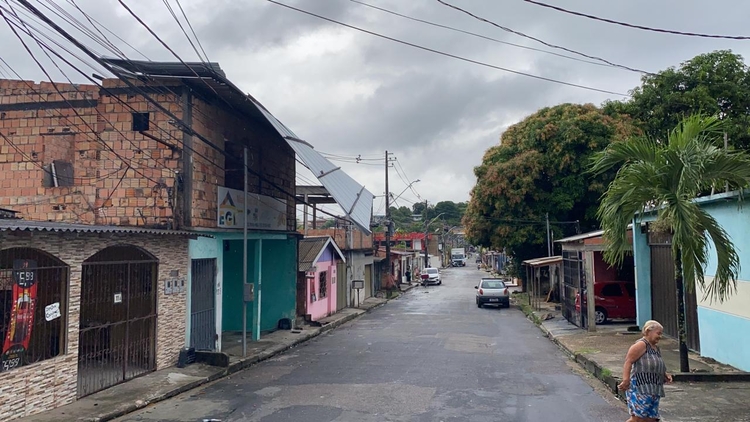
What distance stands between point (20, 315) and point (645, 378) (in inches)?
356

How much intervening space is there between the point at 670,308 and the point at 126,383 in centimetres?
1417

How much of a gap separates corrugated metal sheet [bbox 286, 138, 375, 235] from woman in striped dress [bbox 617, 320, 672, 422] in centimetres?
980

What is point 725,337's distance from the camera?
12.1 metres

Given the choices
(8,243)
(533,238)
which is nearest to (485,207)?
(533,238)

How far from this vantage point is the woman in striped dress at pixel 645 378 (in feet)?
22.6

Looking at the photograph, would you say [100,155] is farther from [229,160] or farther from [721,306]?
[721,306]

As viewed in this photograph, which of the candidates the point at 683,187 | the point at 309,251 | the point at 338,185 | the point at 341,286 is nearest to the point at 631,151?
the point at 683,187

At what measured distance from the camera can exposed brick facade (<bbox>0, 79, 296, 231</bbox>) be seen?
14258 millimetres

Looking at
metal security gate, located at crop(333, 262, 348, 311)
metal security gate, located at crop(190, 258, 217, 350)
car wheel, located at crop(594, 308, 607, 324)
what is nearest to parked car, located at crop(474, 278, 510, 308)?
metal security gate, located at crop(333, 262, 348, 311)

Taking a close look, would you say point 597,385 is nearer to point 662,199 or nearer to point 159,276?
point 662,199

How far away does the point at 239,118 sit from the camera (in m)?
17.6

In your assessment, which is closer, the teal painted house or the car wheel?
the teal painted house

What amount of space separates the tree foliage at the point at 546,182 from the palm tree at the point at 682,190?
22.0m

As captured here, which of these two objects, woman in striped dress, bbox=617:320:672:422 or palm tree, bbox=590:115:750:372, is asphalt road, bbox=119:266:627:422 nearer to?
woman in striped dress, bbox=617:320:672:422
